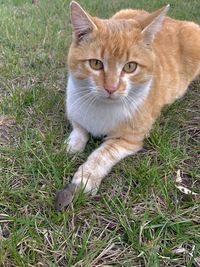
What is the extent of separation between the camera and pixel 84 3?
591 cm

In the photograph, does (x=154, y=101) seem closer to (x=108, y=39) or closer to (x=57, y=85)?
(x=108, y=39)

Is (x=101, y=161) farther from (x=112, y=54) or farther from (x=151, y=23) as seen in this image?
(x=151, y=23)

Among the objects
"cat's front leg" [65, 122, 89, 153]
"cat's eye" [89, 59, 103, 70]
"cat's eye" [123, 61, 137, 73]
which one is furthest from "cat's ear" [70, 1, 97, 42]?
"cat's front leg" [65, 122, 89, 153]

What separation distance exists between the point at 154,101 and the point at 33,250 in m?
1.42

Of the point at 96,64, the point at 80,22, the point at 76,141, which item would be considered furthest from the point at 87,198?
the point at 80,22

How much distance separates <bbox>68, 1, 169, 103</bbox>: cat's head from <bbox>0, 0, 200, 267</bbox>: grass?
0.44 meters

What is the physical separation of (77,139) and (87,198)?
1.86ft

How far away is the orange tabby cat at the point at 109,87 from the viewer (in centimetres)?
211

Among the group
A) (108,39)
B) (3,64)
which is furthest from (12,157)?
(3,64)

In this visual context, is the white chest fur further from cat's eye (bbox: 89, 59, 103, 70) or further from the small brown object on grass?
the small brown object on grass

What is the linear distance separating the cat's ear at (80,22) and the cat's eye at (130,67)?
11.8 inches

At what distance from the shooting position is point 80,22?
86.2 inches

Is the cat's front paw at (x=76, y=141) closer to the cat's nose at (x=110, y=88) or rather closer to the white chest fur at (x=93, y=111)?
the white chest fur at (x=93, y=111)

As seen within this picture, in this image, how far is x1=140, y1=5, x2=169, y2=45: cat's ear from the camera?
2.19 m
